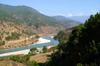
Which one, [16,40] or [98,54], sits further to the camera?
[16,40]

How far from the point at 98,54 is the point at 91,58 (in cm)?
103

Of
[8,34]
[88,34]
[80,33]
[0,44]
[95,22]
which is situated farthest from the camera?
[8,34]

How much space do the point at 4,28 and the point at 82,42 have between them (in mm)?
88830

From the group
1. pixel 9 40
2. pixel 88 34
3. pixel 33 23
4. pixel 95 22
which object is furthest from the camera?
pixel 33 23

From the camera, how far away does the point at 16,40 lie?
90.7m

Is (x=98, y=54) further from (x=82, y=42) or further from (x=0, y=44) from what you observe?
(x=0, y=44)

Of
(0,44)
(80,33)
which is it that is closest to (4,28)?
(0,44)

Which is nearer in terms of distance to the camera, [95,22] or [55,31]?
[95,22]

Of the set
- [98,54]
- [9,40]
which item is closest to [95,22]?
[98,54]

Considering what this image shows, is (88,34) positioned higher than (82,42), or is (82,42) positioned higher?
(88,34)

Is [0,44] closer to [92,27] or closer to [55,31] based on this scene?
[92,27]

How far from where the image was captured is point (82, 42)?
17.1m

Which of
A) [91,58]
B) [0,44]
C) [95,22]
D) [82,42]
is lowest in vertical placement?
[0,44]

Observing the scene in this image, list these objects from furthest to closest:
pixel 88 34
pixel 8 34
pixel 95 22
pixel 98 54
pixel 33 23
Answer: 1. pixel 33 23
2. pixel 8 34
3. pixel 88 34
4. pixel 95 22
5. pixel 98 54
